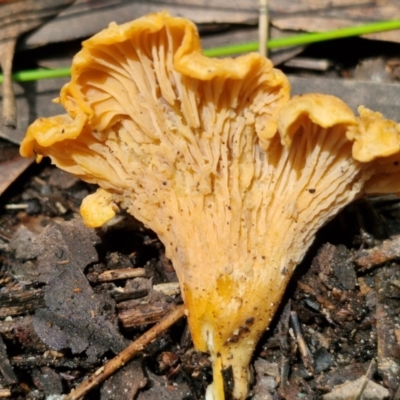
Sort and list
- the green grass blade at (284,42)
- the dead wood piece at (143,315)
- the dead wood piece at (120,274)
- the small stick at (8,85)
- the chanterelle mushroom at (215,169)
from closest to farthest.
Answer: the chanterelle mushroom at (215,169), the dead wood piece at (143,315), the dead wood piece at (120,274), the small stick at (8,85), the green grass blade at (284,42)

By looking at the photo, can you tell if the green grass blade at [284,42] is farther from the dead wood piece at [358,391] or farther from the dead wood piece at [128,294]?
the dead wood piece at [358,391]

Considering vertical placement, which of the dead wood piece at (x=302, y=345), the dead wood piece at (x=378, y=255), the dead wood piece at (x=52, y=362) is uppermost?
the dead wood piece at (x=378, y=255)

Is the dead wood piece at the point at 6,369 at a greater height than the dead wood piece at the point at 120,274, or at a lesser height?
lesser

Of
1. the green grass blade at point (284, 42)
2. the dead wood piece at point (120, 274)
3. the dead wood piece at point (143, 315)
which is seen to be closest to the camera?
the dead wood piece at point (143, 315)

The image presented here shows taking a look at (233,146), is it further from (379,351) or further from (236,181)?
(379,351)

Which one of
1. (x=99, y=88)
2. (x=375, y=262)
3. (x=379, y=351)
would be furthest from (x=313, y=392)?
(x=99, y=88)

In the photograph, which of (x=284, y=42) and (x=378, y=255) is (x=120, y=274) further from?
(x=284, y=42)

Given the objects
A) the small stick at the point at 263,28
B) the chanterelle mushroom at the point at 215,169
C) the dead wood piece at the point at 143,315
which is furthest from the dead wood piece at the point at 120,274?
the small stick at the point at 263,28
